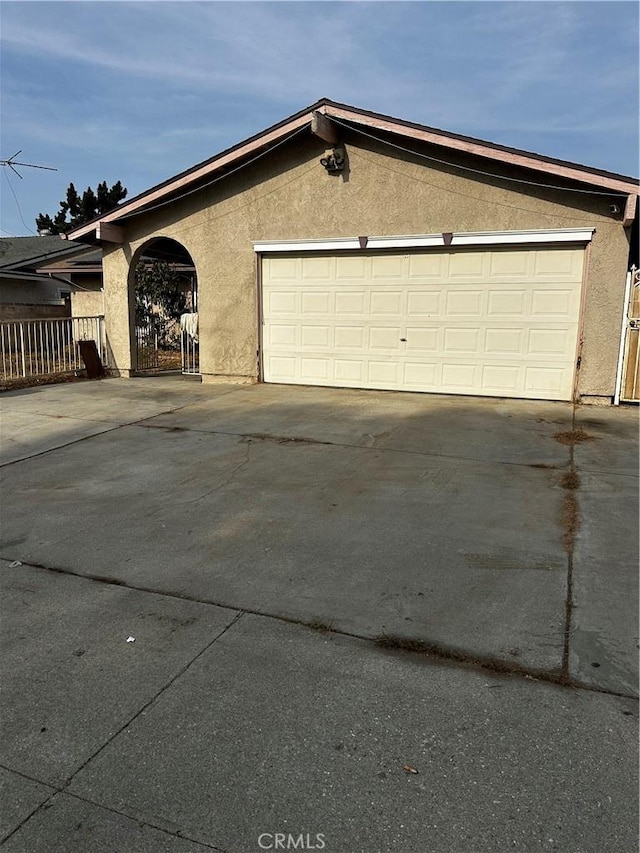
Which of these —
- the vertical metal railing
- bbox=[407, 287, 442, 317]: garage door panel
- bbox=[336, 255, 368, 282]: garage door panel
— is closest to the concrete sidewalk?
bbox=[407, 287, 442, 317]: garage door panel

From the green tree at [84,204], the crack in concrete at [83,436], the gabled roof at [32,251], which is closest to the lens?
the crack in concrete at [83,436]

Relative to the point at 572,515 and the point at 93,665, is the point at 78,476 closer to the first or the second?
the point at 93,665

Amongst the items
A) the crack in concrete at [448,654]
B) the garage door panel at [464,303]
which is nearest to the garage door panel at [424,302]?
the garage door panel at [464,303]

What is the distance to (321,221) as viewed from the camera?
1071cm

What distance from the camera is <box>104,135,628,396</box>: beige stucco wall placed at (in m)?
9.25

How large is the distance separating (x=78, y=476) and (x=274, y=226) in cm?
669

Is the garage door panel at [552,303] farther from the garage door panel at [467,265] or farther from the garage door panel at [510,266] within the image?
the garage door panel at [467,265]

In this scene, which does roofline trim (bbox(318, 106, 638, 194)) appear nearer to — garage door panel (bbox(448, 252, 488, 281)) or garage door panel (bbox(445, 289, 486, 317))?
garage door panel (bbox(448, 252, 488, 281))

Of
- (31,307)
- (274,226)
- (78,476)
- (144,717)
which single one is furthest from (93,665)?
(31,307)

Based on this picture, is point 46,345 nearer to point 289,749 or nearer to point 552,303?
point 552,303

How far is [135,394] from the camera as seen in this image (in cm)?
1100

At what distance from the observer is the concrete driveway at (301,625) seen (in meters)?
2.12

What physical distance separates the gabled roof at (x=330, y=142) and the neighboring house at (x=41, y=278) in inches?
304

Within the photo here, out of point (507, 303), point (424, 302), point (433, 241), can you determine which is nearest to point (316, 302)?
point (424, 302)
